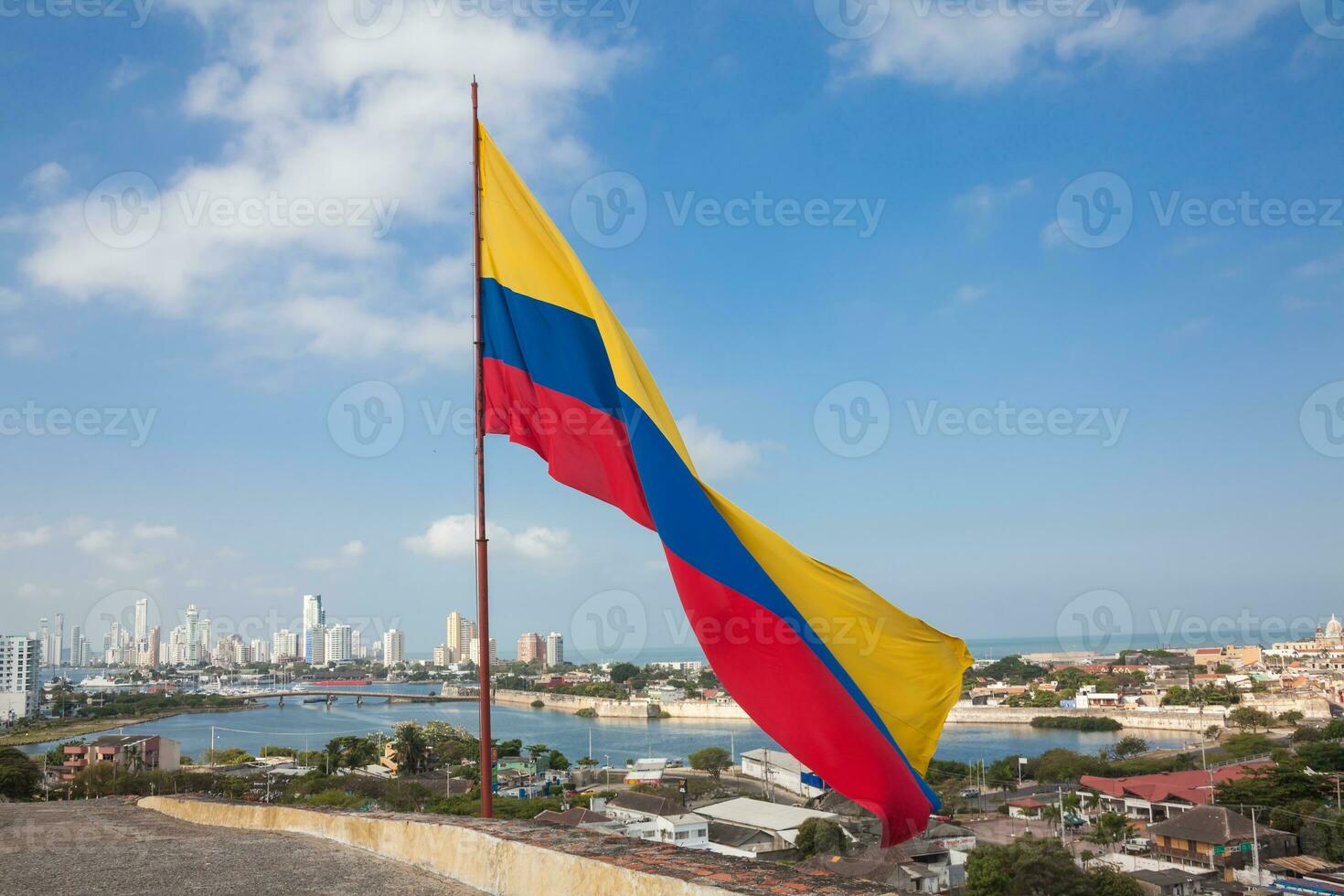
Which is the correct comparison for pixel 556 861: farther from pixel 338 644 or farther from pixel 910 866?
pixel 338 644

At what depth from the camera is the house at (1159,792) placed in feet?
91.8

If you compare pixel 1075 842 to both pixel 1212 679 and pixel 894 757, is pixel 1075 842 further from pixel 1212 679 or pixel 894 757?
pixel 1212 679

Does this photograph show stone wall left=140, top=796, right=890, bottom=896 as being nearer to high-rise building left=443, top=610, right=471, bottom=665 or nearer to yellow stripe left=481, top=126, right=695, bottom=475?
yellow stripe left=481, top=126, right=695, bottom=475

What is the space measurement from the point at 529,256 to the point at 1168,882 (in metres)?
21.7

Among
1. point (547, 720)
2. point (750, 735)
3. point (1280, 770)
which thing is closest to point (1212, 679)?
point (750, 735)

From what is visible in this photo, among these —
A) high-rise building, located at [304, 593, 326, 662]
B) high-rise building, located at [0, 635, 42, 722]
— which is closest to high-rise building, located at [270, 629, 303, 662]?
high-rise building, located at [304, 593, 326, 662]

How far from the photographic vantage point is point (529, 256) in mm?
4320

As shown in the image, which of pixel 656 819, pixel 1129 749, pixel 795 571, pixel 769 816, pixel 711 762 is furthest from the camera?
pixel 1129 749

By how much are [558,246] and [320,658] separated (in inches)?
7248

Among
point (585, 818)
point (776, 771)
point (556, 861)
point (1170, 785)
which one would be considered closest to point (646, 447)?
point (556, 861)

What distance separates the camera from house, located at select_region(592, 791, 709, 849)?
24.1m

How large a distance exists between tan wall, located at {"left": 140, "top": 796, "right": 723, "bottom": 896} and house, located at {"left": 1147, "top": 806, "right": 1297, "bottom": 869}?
23814 mm

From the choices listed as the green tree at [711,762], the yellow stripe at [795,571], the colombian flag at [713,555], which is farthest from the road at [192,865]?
the green tree at [711,762]

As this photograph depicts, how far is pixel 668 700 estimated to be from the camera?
86.0m
